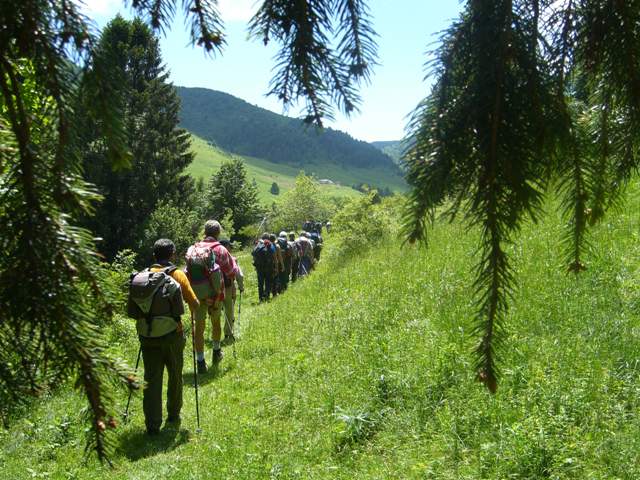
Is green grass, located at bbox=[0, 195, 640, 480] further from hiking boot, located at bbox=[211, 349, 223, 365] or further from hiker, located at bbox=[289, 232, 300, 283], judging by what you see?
hiker, located at bbox=[289, 232, 300, 283]

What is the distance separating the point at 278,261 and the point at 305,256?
3.75 meters

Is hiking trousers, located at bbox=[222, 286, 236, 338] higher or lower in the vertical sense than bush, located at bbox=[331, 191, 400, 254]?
lower

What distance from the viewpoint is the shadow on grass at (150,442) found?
5.49 metres

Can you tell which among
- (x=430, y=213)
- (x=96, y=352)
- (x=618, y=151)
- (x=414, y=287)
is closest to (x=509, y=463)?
(x=618, y=151)

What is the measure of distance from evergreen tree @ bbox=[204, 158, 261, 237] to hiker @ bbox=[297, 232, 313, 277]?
37127 millimetres

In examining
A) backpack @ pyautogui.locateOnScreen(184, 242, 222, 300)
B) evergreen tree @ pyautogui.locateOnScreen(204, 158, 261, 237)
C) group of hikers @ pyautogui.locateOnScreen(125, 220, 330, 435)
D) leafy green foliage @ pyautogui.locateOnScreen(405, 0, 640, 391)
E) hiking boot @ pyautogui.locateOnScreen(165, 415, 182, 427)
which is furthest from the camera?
evergreen tree @ pyautogui.locateOnScreen(204, 158, 261, 237)

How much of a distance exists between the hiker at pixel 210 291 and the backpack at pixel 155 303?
1863mm

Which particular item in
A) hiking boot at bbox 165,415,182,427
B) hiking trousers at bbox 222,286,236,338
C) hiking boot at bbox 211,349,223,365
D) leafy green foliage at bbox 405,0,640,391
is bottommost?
hiking boot at bbox 165,415,182,427

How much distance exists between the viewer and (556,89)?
122 cm

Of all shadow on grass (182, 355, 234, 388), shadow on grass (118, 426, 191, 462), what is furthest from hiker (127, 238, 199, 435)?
shadow on grass (182, 355, 234, 388)

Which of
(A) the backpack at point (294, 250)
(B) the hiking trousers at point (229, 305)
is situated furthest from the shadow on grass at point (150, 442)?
(A) the backpack at point (294, 250)

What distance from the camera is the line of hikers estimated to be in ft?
44.9

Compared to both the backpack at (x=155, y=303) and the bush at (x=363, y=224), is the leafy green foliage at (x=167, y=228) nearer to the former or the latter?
the bush at (x=363, y=224)

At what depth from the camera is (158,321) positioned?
219 inches
